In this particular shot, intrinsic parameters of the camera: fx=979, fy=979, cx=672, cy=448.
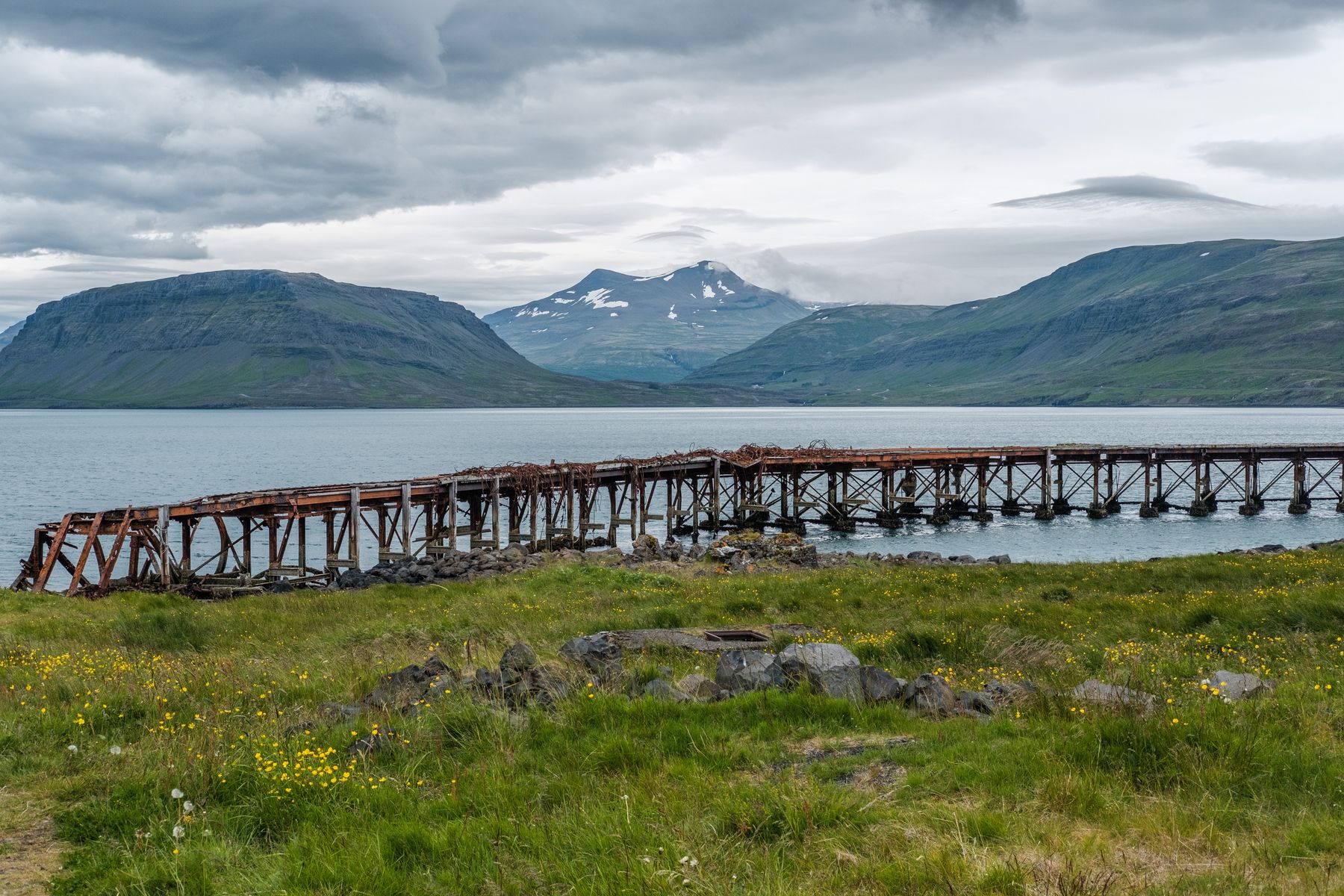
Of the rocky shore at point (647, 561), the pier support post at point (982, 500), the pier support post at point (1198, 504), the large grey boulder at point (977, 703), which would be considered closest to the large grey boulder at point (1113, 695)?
the large grey boulder at point (977, 703)

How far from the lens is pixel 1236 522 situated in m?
69.3

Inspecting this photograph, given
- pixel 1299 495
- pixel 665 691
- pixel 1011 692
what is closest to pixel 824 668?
pixel 665 691

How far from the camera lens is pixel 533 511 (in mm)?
49156

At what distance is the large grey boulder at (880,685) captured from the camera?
11.2 m

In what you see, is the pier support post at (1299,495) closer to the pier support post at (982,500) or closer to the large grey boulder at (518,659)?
the pier support post at (982,500)

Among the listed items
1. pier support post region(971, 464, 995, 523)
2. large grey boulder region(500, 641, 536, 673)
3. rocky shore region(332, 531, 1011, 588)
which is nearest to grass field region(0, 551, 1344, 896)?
large grey boulder region(500, 641, 536, 673)

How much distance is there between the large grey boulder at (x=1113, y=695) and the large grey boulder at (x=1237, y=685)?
909 millimetres

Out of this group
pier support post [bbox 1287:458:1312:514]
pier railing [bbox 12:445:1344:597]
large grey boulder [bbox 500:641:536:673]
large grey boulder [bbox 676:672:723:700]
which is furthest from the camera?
pier support post [bbox 1287:458:1312:514]

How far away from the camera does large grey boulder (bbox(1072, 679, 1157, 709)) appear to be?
394 inches

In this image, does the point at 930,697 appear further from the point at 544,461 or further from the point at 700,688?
the point at 544,461

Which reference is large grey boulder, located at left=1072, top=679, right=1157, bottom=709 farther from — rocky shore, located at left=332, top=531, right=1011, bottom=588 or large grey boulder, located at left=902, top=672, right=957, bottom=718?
rocky shore, located at left=332, top=531, right=1011, bottom=588

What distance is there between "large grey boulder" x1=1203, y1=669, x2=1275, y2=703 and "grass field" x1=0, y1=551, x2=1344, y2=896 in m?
0.24

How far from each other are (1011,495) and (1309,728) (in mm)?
66773

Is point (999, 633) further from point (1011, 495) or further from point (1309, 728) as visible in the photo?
point (1011, 495)
